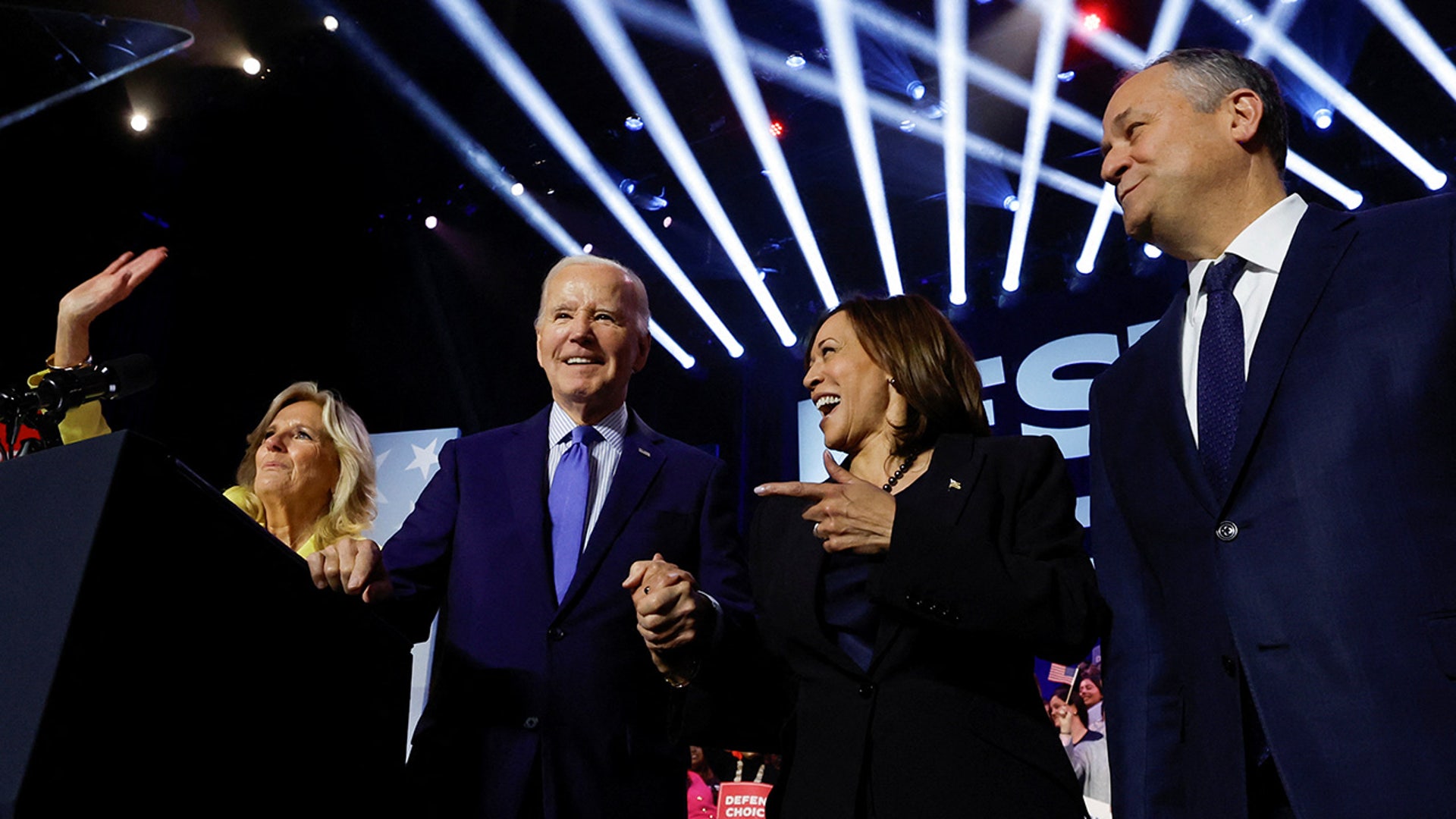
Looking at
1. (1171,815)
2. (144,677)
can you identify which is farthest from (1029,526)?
(144,677)

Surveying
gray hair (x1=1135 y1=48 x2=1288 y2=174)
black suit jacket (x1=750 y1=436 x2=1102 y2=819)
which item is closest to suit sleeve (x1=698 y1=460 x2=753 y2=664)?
black suit jacket (x1=750 y1=436 x2=1102 y2=819)

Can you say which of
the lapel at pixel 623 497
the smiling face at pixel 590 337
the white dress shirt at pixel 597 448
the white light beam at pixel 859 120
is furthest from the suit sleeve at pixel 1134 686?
the white light beam at pixel 859 120

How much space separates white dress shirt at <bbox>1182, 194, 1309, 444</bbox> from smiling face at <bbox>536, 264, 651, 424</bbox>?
4.31ft

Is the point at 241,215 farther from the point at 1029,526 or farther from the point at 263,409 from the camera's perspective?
the point at 1029,526

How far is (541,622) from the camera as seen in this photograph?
80.9 inches

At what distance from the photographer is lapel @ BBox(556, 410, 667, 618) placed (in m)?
2.10

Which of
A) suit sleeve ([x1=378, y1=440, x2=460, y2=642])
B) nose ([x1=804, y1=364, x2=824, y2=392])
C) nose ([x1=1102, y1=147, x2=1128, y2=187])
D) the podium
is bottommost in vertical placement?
the podium

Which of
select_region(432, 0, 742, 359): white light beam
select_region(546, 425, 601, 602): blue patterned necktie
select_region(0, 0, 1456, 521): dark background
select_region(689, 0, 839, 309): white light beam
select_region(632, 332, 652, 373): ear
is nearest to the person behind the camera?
select_region(546, 425, 601, 602): blue patterned necktie

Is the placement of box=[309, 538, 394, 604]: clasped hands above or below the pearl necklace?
below

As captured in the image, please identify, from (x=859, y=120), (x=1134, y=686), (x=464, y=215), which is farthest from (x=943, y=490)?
(x=464, y=215)

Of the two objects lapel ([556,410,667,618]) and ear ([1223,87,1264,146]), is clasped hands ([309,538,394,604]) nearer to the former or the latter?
lapel ([556,410,667,618])

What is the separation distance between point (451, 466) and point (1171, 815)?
1684mm

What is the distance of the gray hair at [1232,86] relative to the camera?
1.99m

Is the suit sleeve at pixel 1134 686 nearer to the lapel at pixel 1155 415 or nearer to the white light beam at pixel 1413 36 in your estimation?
the lapel at pixel 1155 415
